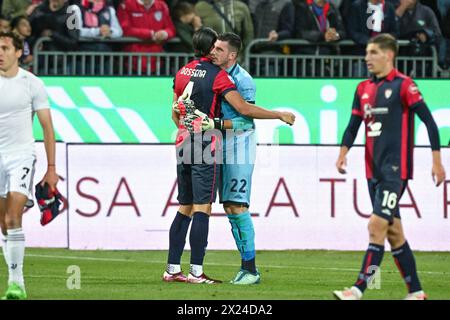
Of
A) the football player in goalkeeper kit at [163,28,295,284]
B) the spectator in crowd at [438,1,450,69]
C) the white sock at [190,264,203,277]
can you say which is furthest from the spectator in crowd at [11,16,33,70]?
the white sock at [190,264,203,277]

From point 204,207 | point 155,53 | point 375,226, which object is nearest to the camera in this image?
point 375,226

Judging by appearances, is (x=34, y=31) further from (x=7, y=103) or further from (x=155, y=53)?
(x=7, y=103)

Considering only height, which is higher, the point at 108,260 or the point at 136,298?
the point at 136,298

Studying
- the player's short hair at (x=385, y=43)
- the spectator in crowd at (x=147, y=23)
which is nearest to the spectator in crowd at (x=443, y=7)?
the spectator in crowd at (x=147, y=23)

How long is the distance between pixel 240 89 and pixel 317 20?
8.12 meters

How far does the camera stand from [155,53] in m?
21.0

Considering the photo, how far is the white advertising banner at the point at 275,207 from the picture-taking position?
61.7 feet

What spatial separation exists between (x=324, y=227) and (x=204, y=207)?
605cm

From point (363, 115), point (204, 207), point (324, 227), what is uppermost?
point (363, 115)

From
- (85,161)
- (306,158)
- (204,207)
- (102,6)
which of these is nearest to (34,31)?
(102,6)

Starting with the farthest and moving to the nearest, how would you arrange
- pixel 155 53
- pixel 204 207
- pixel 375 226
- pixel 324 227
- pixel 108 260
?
pixel 155 53 → pixel 324 227 → pixel 108 260 → pixel 204 207 → pixel 375 226

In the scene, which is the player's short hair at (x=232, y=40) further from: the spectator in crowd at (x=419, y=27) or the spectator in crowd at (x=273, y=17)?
the spectator in crowd at (x=419, y=27)

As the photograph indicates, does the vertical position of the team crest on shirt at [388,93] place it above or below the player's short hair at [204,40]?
below

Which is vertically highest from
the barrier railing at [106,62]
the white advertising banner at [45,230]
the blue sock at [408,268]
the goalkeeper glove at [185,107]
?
the goalkeeper glove at [185,107]
